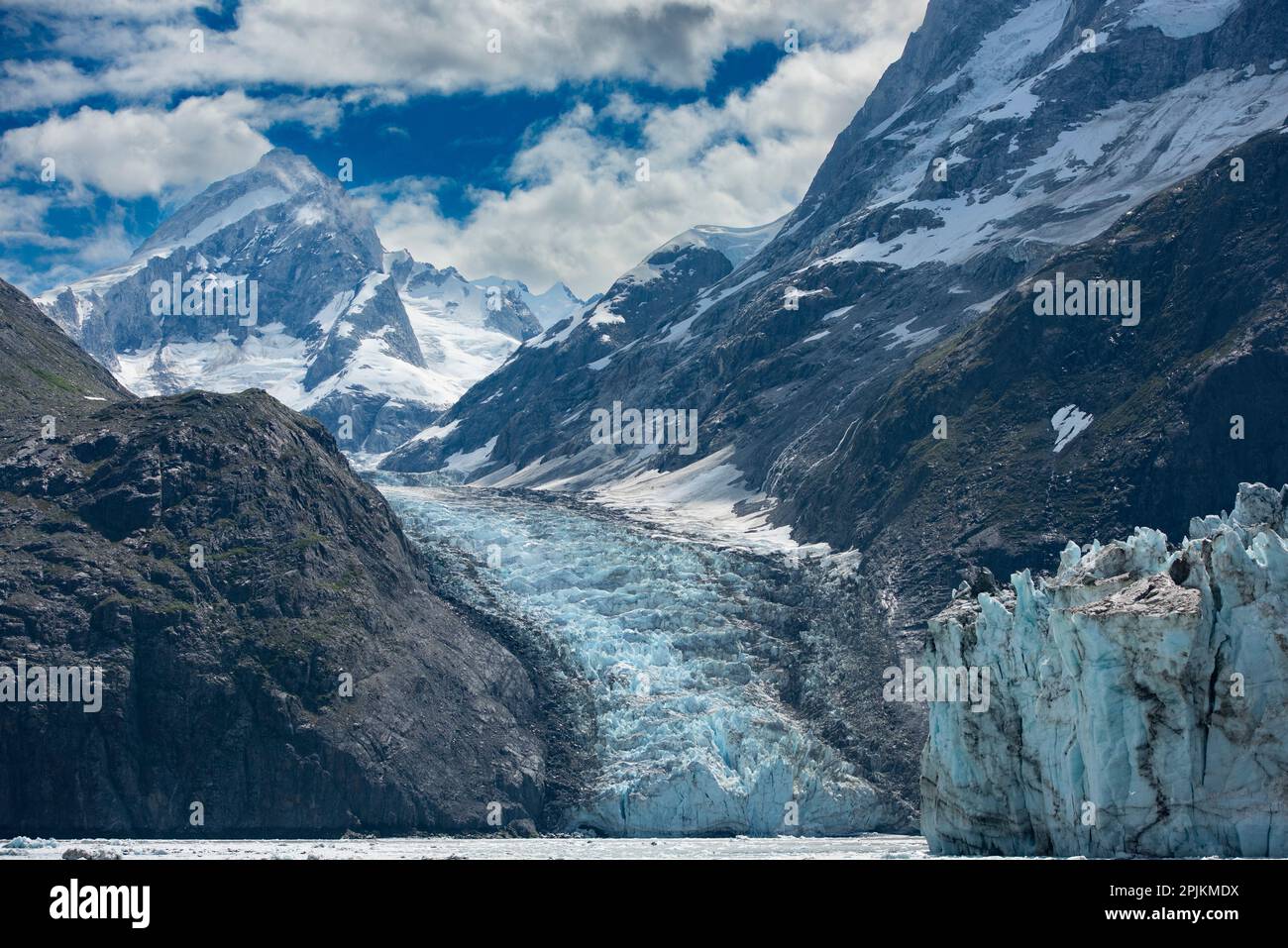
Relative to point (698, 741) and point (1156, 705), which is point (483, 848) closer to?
point (698, 741)

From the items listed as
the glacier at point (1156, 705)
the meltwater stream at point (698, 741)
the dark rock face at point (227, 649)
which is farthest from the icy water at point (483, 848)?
the glacier at point (1156, 705)

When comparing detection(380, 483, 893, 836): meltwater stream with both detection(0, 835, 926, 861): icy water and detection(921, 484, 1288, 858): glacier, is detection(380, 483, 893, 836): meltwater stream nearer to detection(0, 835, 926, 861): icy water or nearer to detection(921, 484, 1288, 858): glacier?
detection(0, 835, 926, 861): icy water

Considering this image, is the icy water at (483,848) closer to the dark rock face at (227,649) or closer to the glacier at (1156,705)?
the dark rock face at (227,649)

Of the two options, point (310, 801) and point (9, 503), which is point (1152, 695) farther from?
point (9, 503)

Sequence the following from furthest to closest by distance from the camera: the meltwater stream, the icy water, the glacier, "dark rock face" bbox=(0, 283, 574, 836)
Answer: the meltwater stream
"dark rock face" bbox=(0, 283, 574, 836)
the icy water
the glacier

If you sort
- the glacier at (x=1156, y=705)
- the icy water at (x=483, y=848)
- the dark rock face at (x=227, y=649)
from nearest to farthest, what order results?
the glacier at (x=1156, y=705) → the icy water at (x=483, y=848) → the dark rock face at (x=227, y=649)

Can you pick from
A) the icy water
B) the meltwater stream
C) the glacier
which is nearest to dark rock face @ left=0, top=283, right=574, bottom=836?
the icy water
